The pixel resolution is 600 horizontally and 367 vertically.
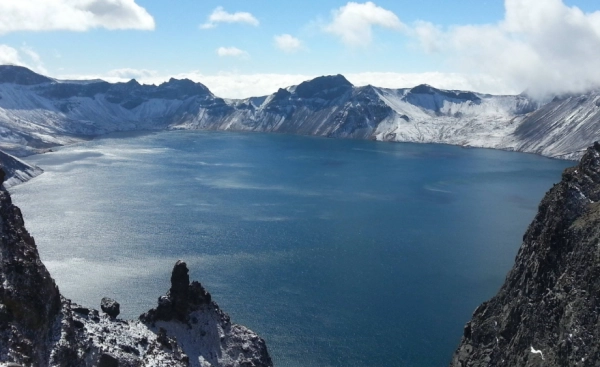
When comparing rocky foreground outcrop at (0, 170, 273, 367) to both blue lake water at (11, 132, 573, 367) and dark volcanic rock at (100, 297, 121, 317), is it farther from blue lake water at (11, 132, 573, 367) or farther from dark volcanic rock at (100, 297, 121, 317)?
blue lake water at (11, 132, 573, 367)

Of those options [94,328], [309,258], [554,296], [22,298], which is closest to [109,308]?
[94,328]

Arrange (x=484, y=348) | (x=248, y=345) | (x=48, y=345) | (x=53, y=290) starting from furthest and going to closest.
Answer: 1. (x=248, y=345)
2. (x=484, y=348)
3. (x=53, y=290)
4. (x=48, y=345)

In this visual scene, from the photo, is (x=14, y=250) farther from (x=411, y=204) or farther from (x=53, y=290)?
(x=411, y=204)

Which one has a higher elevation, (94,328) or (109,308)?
(94,328)

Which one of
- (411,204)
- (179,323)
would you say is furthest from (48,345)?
(411,204)

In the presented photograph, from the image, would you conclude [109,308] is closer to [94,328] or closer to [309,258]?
[94,328]

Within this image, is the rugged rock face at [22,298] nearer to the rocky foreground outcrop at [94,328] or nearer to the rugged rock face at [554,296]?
the rocky foreground outcrop at [94,328]

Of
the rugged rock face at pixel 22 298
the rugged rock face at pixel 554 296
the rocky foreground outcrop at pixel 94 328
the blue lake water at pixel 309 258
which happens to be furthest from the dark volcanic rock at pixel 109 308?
the rugged rock face at pixel 554 296
